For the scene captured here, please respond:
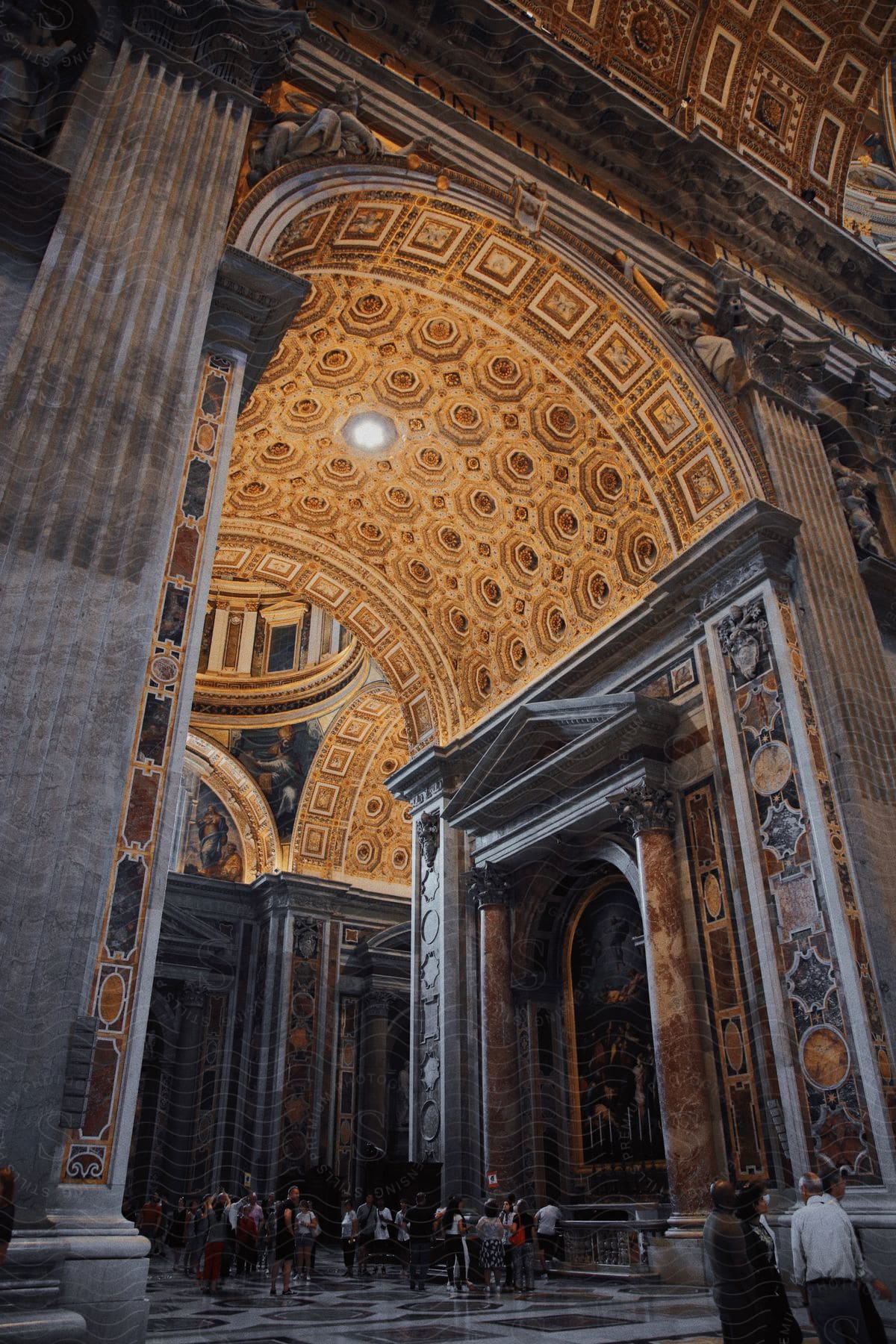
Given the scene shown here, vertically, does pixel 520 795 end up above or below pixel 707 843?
above

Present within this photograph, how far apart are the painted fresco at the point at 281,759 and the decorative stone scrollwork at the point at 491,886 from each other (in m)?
6.96

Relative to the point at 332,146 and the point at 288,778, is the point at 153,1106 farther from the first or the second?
the point at 332,146

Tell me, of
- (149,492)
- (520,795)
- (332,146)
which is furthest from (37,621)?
(520,795)

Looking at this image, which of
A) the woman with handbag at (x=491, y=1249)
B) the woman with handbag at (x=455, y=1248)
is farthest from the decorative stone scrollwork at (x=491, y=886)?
the woman with handbag at (x=491, y=1249)

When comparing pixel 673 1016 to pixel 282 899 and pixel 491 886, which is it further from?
pixel 282 899

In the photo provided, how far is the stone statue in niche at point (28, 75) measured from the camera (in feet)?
21.7

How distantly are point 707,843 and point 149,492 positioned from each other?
632 centimetres

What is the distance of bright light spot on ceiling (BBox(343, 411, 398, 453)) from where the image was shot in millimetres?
12203

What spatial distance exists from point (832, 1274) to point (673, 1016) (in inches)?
209

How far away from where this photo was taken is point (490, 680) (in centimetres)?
1375

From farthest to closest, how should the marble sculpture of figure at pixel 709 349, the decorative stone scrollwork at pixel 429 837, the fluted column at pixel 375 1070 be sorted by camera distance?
1. the fluted column at pixel 375 1070
2. the decorative stone scrollwork at pixel 429 837
3. the marble sculpture of figure at pixel 709 349

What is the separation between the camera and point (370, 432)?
12.4 metres

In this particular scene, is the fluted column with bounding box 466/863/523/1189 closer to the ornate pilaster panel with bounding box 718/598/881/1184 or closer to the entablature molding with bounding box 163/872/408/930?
the ornate pilaster panel with bounding box 718/598/881/1184

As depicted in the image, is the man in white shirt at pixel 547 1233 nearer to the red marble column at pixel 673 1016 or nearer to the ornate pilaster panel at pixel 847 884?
the red marble column at pixel 673 1016
